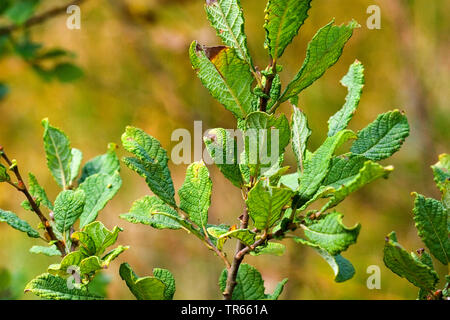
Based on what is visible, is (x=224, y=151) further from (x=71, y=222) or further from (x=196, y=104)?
(x=196, y=104)

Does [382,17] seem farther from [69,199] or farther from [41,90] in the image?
[69,199]

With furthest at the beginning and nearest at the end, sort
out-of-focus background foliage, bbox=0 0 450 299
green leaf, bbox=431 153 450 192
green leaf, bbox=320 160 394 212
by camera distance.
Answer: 1. out-of-focus background foliage, bbox=0 0 450 299
2. green leaf, bbox=431 153 450 192
3. green leaf, bbox=320 160 394 212

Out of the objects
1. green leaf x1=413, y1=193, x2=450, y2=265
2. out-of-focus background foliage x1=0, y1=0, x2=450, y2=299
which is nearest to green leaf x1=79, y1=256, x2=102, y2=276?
green leaf x1=413, y1=193, x2=450, y2=265

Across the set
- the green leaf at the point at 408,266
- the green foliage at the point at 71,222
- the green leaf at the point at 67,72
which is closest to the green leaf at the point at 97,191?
the green foliage at the point at 71,222

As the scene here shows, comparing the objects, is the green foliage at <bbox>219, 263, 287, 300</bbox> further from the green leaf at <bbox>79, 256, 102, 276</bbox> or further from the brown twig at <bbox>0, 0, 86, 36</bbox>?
the brown twig at <bbox>0, 0, 86, 36</bbox>

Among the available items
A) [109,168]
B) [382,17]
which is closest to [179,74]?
[382,17]

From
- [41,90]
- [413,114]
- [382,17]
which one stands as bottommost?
[413,114]

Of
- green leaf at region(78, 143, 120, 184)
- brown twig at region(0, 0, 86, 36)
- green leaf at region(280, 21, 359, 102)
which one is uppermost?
brown twig at region(0, 0, 86, 36)
